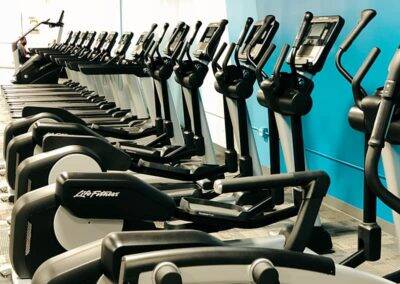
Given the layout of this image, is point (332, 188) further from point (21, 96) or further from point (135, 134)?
point (21, 96)

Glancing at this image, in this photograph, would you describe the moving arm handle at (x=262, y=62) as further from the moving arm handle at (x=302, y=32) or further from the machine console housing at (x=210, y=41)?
the machine console housing at (x=210, y=41)

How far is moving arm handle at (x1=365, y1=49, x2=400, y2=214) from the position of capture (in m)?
2.15

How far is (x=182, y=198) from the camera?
292 centimetres

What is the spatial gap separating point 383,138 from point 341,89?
2510 millimetres

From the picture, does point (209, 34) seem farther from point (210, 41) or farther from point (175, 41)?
point (175, 41)

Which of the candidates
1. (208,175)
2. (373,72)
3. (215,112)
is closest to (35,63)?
(215,112)

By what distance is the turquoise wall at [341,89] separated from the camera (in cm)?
412

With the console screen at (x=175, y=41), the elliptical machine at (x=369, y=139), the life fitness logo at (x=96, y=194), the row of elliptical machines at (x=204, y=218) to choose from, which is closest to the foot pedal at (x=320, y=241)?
the row of elliptical machines at (x=204, y=218)

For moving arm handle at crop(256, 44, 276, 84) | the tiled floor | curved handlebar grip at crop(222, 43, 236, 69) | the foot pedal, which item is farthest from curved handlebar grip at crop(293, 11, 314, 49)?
the tiled floor

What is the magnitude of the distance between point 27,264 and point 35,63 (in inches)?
381

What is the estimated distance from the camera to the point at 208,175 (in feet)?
16.5

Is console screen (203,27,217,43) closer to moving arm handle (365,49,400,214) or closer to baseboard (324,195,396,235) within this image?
baseboard (324,195,396,235)

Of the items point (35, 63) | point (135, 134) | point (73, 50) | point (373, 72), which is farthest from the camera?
point (35, 63)

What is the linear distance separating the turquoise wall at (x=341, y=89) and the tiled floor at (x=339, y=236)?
150mm
